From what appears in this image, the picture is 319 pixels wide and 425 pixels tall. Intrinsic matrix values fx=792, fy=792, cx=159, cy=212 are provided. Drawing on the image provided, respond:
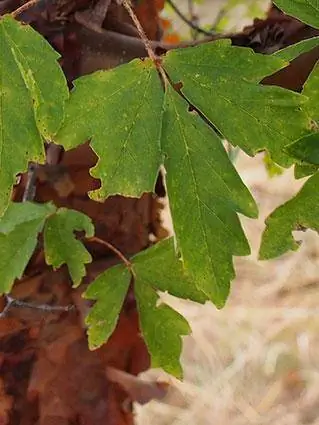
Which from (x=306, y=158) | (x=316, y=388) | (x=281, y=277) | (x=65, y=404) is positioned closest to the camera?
(x=306, y=158)

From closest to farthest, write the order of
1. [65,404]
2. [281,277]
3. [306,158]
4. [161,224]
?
[306,158] < [65,404] < [161,224] < [281,277]

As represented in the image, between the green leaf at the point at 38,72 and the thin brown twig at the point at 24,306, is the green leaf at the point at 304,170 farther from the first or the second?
the thin brown twig at the point at 24,306

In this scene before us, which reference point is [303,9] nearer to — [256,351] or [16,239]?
[16,239]

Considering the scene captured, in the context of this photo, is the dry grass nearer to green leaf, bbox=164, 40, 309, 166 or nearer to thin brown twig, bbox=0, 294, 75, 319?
thin brown twig, bbox=0, 294, 75, 319

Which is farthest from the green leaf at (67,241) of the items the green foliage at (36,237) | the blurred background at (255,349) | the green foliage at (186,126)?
the blurred background at (255,349)

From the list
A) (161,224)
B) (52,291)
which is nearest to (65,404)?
(52,291)

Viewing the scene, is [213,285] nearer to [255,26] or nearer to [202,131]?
[202,131]

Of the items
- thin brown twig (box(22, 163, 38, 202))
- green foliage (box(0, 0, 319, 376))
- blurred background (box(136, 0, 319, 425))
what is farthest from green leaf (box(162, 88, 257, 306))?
blurred background (box(136, 0, 319, 425))
